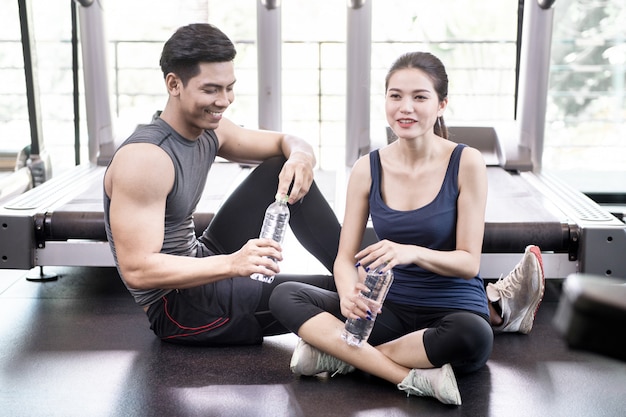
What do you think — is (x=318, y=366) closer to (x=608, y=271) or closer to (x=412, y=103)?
(x=412, y=103)

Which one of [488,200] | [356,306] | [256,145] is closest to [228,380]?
[356,306]

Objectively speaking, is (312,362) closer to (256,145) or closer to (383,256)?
(383,256)

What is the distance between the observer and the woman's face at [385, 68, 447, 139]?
2.15m

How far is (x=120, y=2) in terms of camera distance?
22.8ft

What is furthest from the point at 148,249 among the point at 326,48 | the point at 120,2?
the point at 120,2

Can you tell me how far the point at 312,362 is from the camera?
2.19m

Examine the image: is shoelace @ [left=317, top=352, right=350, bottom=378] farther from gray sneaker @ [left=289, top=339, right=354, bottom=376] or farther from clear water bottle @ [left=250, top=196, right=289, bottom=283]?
clear water bottle @ [left=250, top=196, right=289, bottom=283]

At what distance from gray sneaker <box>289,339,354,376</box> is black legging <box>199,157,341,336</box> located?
0.97ft

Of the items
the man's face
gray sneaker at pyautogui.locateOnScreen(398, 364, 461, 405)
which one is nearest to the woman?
gray sneaker at pyautogui.locateOnScreen(398, 364, 461, 405)

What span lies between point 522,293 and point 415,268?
46 centimetres

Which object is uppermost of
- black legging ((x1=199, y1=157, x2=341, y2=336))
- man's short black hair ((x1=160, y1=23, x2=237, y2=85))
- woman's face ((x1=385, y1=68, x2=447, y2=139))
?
man's short black hair ((x1=160, y1=23, x2=237, y2=85))

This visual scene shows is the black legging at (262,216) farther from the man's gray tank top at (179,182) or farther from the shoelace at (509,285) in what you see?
the shoelace at (509,285)

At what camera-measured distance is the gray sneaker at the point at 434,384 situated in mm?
2029

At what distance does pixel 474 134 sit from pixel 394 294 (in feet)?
6.48
